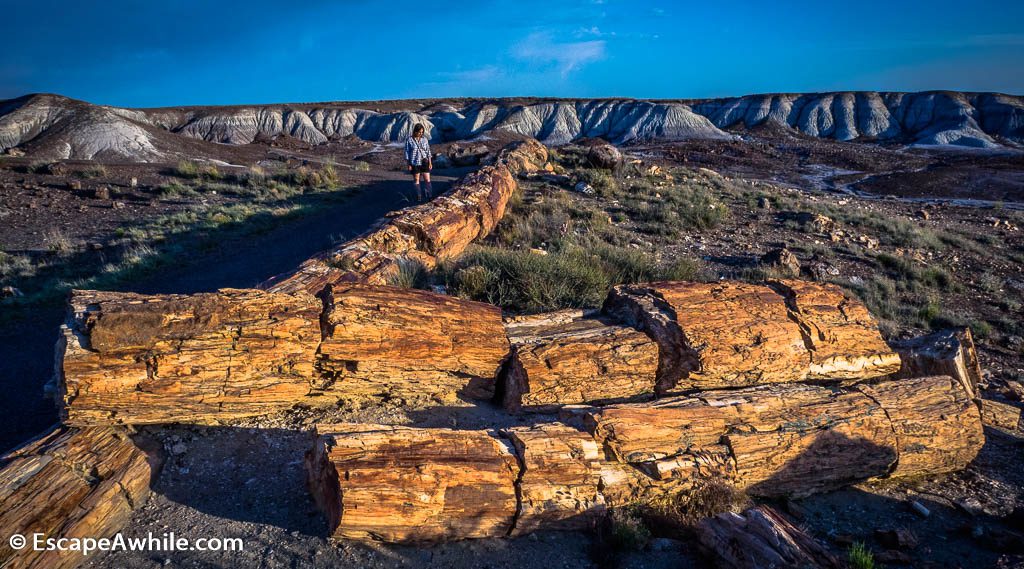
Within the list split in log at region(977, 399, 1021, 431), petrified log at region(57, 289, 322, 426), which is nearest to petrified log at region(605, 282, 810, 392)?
split in log at region(977, 399, 1021, 431)

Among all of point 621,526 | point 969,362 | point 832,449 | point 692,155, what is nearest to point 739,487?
point 832,449

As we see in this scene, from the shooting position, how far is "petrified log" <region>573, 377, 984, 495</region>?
3.49 meters

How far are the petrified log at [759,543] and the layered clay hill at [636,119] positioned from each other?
58120mm

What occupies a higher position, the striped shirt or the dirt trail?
the striped shirt

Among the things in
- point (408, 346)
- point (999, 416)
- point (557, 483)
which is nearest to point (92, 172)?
point (408, 346)

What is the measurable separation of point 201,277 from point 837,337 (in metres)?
8.96

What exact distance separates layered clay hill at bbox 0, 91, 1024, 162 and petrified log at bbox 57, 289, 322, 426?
56.8 metres

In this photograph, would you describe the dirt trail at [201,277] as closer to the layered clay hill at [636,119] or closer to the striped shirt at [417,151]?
the striped shirt at [417,151]

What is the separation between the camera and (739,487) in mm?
3592

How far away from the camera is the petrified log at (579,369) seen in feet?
13.5

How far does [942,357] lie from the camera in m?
5.01

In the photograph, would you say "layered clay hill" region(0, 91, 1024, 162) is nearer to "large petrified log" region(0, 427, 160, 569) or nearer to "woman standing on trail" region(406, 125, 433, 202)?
"woman standing on trail" region(406, 125, 433, 202)

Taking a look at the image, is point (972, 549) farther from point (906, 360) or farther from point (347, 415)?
point (347, 415)

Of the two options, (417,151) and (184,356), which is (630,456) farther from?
(417,151)
